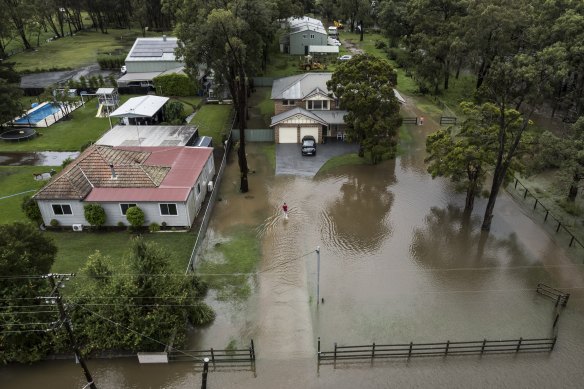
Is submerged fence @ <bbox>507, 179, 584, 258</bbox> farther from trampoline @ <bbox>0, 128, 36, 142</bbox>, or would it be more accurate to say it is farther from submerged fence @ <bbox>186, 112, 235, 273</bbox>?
trampoline @ <bbox>0, 128, 36, 142</bbox>

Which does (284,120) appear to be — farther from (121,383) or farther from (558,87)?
(558,87)

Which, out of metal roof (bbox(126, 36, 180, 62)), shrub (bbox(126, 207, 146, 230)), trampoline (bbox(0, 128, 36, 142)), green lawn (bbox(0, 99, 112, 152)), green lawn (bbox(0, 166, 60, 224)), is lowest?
green lawn (bbox(0, 166, 60, 224))

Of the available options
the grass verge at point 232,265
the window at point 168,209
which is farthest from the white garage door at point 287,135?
the window at point 168,209

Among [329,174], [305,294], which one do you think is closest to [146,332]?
[305,294]

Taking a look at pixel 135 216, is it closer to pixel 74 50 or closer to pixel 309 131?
pixel 309 131

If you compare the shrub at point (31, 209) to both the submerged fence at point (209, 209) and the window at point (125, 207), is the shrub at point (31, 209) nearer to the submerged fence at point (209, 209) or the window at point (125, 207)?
the window at point (125, 207)

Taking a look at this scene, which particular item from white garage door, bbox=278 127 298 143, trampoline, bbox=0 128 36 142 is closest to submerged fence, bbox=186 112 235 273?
white garage door, bbox=278 127 298 143

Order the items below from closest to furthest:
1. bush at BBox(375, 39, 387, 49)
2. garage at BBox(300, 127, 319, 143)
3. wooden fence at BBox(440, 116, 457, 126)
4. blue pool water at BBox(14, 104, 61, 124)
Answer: garage at BBox(300, 127, 319, 143) → wooden fence at BBox(440, 116, 457, 126) → blue pool water at BBox(14, 104, 61, 124) → bush at BBox(375, 39, 387, 49)
